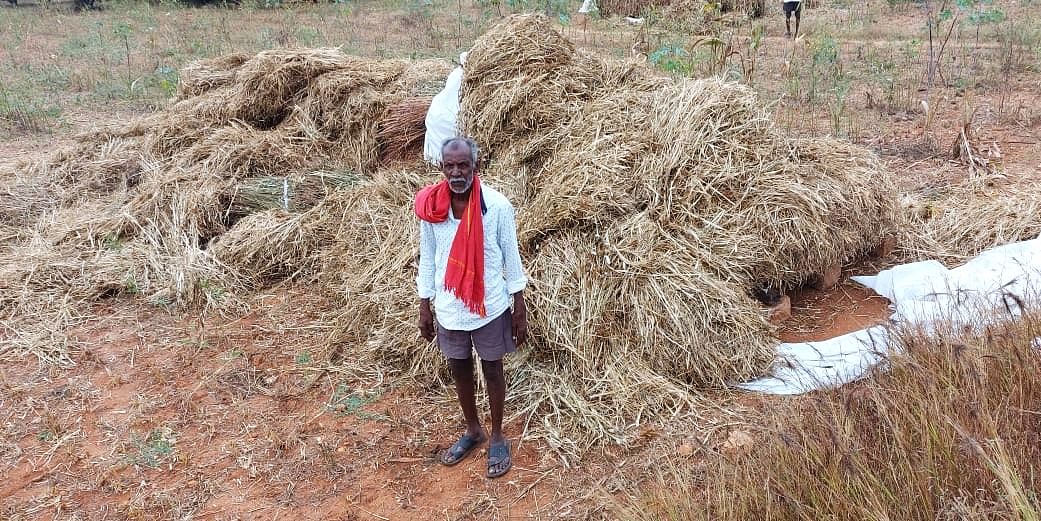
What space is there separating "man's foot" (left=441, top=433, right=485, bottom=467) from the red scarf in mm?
711

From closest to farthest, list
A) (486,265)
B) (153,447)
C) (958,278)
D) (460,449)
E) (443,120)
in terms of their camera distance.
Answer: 1. (486,265)
2. (460,449)
3. (153,447)
4. (958,278)
5. (443,120)

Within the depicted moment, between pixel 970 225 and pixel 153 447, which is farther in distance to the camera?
pixel 970 225

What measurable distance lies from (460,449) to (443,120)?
2331 millimetres

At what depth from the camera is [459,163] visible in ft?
7.79

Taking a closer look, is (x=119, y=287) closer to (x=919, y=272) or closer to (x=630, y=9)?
(x=919, y=272)

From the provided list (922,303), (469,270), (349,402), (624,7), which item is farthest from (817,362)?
(624,7)

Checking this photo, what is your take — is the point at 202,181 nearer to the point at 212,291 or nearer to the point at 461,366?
the point at 212,291

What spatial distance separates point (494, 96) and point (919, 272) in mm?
Result: 2552

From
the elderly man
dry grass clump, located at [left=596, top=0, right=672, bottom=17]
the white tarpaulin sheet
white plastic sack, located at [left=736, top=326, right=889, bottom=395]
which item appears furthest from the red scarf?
dry grass clump, located at [left=596, top=0, right=672, bottom=17]

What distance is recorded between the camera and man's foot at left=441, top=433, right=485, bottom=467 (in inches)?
113

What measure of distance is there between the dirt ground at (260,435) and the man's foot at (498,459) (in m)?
0.04

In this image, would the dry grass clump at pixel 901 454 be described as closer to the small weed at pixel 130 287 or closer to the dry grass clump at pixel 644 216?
the dry grass clump at pixel 644 216

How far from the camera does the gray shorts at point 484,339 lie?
2.62 meters

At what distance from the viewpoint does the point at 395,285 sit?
3.71 metres
